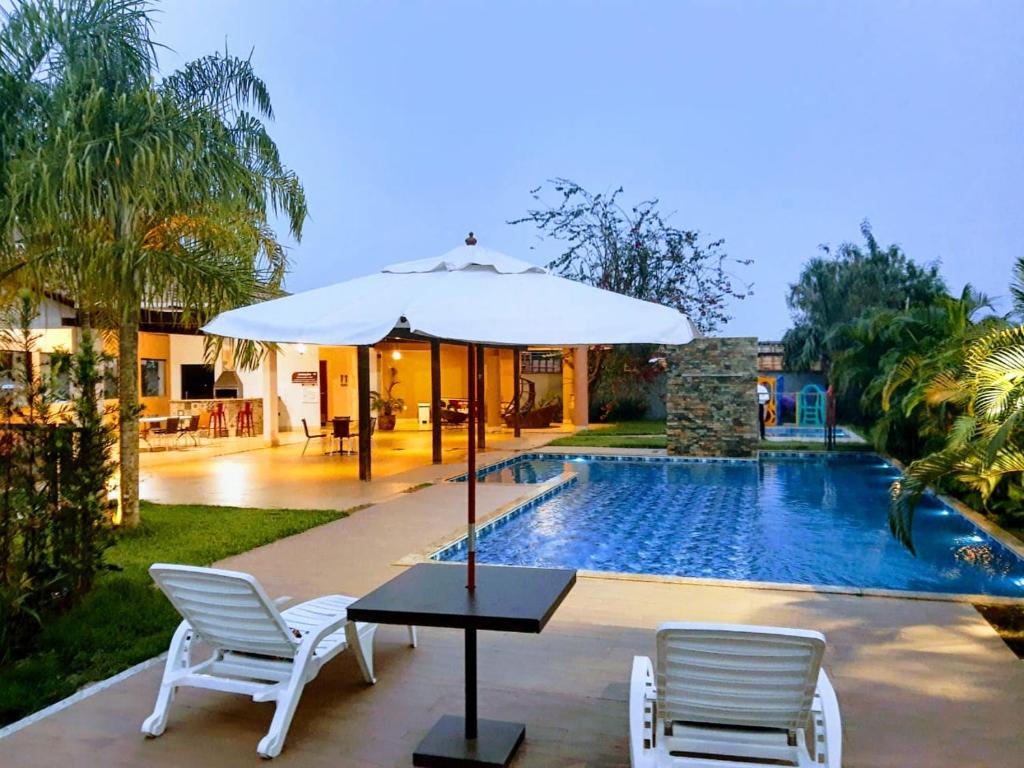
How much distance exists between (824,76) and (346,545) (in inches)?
3632

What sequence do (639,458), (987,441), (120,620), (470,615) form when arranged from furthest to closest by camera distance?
(639,458), (987,441), (120,620), (470,615)

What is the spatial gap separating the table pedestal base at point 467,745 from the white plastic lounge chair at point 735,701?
0.69 m

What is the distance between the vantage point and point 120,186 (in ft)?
25.1

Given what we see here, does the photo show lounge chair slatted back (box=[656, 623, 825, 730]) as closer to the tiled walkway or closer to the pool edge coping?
the pool edge coping

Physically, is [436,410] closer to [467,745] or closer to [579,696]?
[579,696]

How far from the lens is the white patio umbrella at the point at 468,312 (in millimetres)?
3683

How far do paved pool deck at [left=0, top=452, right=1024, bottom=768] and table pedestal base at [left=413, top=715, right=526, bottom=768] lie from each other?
0.08 meters

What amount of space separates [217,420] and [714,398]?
1219cm

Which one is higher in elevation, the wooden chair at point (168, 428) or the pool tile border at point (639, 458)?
the wooden chair at point (168, 428)

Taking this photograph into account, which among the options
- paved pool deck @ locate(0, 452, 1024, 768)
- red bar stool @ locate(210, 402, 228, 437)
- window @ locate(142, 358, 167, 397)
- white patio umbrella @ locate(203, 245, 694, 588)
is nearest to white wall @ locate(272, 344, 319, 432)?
red bar stool @ locate(210, 402, 228, 437)

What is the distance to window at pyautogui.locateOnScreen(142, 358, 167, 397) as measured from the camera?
2250 centimetres

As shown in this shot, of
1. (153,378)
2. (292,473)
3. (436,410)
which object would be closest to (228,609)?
(292,473)

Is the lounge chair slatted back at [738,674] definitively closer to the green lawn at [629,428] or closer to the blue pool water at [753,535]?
the blue pool water at [753,535]

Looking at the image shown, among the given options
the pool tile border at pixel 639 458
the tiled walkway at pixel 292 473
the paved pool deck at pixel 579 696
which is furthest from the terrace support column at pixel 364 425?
the paved pool deck at pixel 579 696
